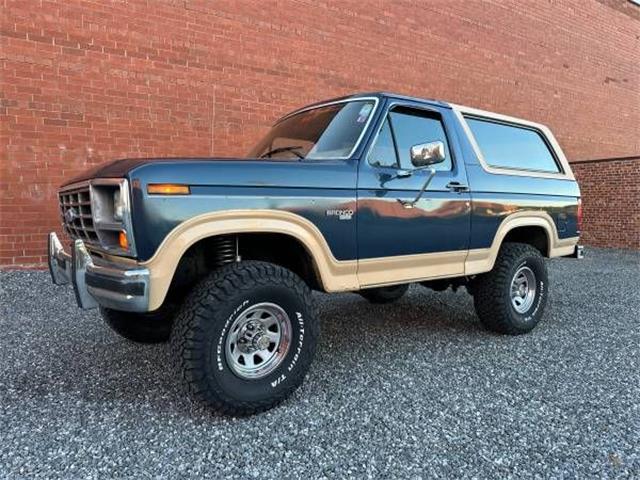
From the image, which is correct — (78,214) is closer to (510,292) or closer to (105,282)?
(105,282)

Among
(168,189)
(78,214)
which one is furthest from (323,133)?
(78,214)

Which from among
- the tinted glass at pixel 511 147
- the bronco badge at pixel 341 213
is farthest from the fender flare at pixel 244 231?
the tinted glass at pixel 511 147

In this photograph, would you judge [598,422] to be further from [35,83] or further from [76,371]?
[35,83]

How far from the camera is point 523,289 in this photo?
4.71 m

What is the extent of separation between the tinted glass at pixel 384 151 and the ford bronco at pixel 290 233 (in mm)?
16

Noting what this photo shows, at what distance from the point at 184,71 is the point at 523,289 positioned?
565cm

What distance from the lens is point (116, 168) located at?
2699 mm

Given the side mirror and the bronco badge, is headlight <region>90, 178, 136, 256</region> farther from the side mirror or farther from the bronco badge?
the side mirror

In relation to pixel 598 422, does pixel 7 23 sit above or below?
above

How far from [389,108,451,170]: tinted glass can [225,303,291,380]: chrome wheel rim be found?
4.88ft

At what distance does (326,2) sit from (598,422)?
316 inches

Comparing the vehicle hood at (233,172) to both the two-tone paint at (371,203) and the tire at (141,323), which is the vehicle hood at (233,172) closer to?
the two-tone paint at (371,203)

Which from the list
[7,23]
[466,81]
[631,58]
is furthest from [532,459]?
[631,58]

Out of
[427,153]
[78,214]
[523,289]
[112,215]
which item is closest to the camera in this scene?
[112,215]
